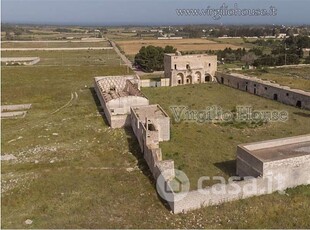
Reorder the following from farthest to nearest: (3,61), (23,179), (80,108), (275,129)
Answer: (3,61) < (80,108) < (275,129) < (23,179)

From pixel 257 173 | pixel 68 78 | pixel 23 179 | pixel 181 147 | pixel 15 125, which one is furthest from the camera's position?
pixel 68 78

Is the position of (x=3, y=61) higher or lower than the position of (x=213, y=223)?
higher

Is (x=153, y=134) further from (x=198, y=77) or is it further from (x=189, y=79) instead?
(x=198, y=77)

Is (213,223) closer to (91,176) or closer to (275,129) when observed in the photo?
(91,176)

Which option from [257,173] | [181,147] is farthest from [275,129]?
[257,173]

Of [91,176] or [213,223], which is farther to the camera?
[91,176]

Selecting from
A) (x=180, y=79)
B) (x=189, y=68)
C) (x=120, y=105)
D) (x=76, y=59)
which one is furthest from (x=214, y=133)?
(x=76, y=59)
